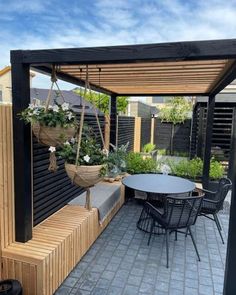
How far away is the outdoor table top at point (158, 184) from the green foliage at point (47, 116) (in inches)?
65.9

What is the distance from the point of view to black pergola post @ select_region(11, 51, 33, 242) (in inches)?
90.2

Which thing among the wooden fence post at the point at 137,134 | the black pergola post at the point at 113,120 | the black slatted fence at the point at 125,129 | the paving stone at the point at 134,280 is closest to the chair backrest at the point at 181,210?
the paving stone at the point at 134,280

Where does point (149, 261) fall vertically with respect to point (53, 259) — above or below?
below

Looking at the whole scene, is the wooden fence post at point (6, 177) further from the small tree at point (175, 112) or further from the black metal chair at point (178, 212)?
the small tree at point (175, 112)

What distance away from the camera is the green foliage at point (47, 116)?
2209 millimetres

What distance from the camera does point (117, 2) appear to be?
3846 mm

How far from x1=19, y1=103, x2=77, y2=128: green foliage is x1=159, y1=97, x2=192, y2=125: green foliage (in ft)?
29.8

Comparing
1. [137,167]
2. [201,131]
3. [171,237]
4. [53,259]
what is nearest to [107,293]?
[53,259]

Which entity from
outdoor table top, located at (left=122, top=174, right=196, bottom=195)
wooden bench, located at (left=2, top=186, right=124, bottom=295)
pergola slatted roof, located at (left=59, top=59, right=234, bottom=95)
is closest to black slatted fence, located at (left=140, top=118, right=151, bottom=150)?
outdoor table top, located at (left=122, top=174, right=196, bottom=195)

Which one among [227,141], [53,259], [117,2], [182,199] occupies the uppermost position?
[117,2]

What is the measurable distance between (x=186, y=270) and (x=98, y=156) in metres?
1.63

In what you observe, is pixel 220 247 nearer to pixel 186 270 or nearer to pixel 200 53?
pixel 186 270

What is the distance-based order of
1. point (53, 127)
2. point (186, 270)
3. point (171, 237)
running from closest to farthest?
point (53, 127) → point (186, 270) → point (171, 237)

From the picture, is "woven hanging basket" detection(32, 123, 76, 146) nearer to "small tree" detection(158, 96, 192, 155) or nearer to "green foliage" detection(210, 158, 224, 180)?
"green foliage" detection(210, 158, 224, 180)
